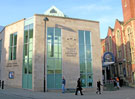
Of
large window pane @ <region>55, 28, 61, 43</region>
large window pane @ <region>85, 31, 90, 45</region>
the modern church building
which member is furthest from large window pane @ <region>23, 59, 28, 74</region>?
large window pane @ <region>85, 31, 90, 45</region>

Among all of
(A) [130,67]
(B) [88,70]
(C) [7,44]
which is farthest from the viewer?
(A) [130,67]

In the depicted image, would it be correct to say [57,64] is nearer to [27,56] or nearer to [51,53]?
[51,53]

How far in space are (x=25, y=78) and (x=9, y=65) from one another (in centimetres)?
436

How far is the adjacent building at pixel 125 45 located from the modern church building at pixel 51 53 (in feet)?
39.6

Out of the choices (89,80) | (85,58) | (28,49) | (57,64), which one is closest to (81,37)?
(85,58)

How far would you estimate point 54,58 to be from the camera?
21.1 metres

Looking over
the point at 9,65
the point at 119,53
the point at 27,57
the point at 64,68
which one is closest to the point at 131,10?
the point at 119,53

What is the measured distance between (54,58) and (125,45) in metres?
20.5

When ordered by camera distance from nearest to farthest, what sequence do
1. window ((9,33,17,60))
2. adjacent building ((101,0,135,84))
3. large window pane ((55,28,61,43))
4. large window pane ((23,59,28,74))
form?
large window pane ((23,59,28,74)) → large window pane ((55,28,61,43)) → window ((9,33,17,60)) → adjacent building ((101,0,135,84))

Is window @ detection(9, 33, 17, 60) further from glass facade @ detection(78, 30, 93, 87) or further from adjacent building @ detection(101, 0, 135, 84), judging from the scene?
adjacent building @ detection(101, 0, 135, 84)

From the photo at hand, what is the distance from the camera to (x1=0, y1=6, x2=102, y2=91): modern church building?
798 inches

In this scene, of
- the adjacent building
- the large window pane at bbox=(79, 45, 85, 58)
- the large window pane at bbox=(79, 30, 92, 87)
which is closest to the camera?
the large window pane at bbox=(79, 30, 92, 87)

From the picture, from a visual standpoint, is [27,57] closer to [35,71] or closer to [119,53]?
[35,71]

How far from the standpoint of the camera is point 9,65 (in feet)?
77.6
